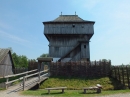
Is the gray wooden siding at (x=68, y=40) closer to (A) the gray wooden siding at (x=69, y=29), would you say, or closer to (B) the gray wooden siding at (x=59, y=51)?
(B) the gray wooden siding at (x=59, y=51)

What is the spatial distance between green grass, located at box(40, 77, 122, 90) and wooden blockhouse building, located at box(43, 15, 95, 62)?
10.4 meters

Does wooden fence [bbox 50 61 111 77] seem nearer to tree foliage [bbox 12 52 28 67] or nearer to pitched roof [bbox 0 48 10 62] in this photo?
pitched roof [bbox 0 48 10 62]

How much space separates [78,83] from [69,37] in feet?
47.0

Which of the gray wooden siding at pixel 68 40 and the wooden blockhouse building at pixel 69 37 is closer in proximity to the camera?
the wooden blockhouse building at pixel 69 37

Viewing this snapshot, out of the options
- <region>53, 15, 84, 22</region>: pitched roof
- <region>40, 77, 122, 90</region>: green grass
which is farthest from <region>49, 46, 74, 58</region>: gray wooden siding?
<region>40, 77, 122, 90</region>: green grass

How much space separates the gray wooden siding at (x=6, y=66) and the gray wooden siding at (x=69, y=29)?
10.6 metres

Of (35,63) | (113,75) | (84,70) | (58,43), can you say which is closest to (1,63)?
(35,63)

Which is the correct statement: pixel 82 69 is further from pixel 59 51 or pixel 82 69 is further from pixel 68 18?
pixel 68 18

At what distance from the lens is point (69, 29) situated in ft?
98.4

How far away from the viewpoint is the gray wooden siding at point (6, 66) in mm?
30258

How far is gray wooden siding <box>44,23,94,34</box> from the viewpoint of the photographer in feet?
98.1

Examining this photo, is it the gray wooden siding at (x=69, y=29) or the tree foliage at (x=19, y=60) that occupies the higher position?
the gray wooden siding at (x=69, y=29)

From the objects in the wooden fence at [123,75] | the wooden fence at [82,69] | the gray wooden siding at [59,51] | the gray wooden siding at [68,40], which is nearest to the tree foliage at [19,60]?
the gray wooden siding at [59,51]

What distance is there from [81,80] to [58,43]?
43.4 ft
